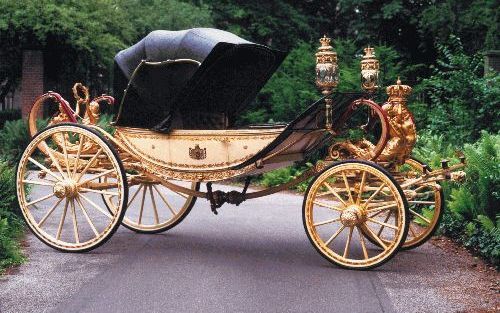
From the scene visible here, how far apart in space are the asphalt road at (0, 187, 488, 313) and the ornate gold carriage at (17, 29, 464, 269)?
0.89 ft

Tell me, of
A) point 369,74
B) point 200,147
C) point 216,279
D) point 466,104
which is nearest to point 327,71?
point 369,74

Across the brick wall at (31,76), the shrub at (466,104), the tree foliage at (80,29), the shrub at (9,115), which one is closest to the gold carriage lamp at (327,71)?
the shrub at (466,104)

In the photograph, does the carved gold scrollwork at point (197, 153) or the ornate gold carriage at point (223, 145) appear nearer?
the ornate gold carriage at point (223, 145)

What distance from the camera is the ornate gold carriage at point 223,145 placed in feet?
22.7

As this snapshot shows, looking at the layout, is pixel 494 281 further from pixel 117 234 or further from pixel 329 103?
pixel 117 234

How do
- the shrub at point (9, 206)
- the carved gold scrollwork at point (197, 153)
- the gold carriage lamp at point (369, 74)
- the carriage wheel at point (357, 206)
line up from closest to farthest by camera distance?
the carriage wheel at point (357, 206) < the gold carriage lamp at point (369, 74) < the carved gold scrollwork at point (197, 153) < the shrub at point (9, 206)

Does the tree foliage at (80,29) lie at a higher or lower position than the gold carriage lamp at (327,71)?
higher

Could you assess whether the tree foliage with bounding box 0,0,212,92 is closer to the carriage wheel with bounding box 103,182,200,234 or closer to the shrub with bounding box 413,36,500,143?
the carriage wheel with bounding box 103,182,200,234

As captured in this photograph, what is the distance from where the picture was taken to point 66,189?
7.69 meters

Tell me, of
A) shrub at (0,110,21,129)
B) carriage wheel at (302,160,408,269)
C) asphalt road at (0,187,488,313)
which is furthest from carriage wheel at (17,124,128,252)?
shrub at (0,110,21,129)

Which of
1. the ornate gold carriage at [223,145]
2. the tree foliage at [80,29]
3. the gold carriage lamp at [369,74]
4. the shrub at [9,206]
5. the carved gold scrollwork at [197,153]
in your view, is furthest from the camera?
the tree foliage at [80,29]

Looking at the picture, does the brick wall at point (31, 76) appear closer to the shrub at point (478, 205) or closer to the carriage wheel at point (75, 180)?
the carriage wheel at point (75, 180)

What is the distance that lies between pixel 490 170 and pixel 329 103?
6.62 feet

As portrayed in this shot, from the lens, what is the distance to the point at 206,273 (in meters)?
6.83
